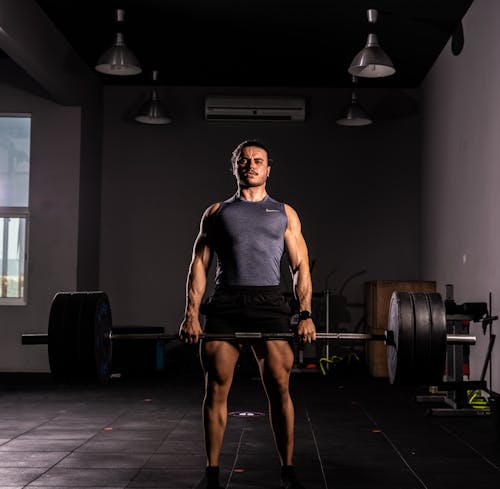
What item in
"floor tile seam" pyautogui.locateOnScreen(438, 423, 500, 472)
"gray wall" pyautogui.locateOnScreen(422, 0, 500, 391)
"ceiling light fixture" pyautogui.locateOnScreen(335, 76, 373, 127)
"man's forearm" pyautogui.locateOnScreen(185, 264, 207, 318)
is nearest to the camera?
"man's forearm" pyautogui.locateOnScreen(185, 264, 207, 318)

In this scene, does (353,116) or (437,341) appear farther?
(353,116)

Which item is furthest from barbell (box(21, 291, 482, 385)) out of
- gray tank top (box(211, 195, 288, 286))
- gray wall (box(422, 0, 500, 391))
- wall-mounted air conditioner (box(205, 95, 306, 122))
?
wall-mounted air conditioner (box(205, 95, 306, 122))

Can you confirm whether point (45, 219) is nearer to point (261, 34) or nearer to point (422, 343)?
point (261, 34)

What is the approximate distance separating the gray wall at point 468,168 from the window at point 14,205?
3757 millimetres

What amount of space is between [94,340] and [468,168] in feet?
12.0

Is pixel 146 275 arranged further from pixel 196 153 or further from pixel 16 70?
pixel 16 70

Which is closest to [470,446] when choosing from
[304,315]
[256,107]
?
[304,315]

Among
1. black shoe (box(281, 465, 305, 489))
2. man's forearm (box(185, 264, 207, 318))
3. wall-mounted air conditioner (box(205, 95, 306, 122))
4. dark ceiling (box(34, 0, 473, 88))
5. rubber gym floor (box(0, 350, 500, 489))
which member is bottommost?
rubber gym floor (box(0, 350, 500, 489))

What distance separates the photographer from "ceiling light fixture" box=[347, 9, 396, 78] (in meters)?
5.45

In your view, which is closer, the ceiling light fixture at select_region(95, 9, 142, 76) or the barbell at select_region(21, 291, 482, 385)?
the barbell at select_region(21, 291, 482, 385)

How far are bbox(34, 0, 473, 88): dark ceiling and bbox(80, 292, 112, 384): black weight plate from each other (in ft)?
10.9

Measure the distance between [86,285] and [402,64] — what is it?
11.9ft

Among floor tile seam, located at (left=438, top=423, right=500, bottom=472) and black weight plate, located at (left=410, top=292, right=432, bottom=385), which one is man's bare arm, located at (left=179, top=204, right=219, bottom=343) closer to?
black weight plate, located at (left=410, top=292, right=432, bottom=385)

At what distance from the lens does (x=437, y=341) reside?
2.72 metres
